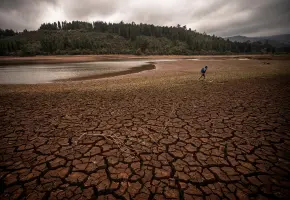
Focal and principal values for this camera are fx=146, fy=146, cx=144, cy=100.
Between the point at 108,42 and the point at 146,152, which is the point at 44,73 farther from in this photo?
the point at 108,42

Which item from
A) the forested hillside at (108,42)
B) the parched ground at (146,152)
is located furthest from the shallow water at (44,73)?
the forested hillside at (108,42)

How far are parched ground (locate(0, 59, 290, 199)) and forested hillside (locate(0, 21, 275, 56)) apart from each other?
66260 millimetres

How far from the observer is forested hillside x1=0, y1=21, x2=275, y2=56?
226 ft

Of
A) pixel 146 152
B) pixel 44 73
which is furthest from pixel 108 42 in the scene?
pixel 146 152

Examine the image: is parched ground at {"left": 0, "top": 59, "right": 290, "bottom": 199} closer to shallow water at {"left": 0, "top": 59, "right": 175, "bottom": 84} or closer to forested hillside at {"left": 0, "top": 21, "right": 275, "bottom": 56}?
shallow water at {"left": 0, "top": 59, "right": 175, "bottom": 84}

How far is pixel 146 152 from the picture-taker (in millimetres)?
3090

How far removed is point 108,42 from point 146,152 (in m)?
99.9

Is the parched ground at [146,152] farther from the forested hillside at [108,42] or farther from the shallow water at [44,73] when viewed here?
the forested hillside at [108,42]

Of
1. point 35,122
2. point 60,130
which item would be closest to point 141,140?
point 60,130

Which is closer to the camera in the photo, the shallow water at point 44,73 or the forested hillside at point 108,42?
the shallow water at point 44,73

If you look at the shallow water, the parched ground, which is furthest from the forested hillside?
the parched ground

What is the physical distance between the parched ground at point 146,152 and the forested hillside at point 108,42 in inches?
2609

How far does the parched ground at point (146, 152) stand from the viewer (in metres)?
2.23

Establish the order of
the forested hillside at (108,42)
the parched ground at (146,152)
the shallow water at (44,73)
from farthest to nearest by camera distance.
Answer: the forested hillside at (108,42)
the shallow water at (44,73)
the parched ground at (146,152)
